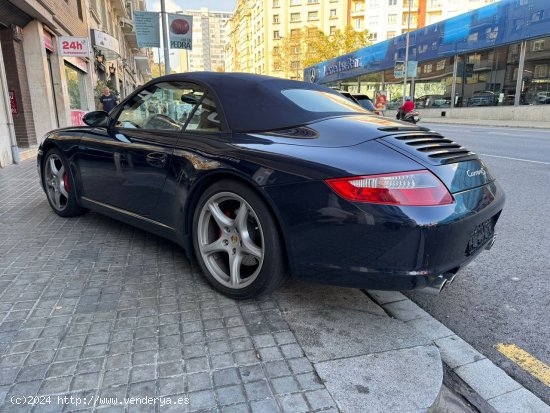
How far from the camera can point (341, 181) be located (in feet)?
7.06

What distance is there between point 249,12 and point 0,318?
107 meters

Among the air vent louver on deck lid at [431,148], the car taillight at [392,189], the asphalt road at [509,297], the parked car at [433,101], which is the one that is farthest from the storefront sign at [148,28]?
the parked car at [433,101]

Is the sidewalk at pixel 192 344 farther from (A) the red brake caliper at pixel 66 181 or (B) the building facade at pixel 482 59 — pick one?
(B) the building facade at pixel 482 59

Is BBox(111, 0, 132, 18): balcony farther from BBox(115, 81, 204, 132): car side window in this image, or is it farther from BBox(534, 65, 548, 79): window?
BBox(115, 81, 204, 132): car side window

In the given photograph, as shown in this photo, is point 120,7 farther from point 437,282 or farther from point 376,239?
point 437,282

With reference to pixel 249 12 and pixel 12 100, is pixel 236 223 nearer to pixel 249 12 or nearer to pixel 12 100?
pixel 12 100

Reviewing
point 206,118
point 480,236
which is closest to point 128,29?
point 206,118

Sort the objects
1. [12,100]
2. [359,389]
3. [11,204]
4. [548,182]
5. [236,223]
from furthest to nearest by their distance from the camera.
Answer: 1. [12,100]
2. [548,182]
3. [11,204]
4. [236,223]
5. [359,389]

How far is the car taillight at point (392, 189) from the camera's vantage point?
2.10m

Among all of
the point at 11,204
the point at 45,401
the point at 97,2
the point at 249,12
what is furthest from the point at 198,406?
the point at 249,12

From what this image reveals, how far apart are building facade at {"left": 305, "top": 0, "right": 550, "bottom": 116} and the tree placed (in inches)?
800

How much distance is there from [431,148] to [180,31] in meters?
11.2

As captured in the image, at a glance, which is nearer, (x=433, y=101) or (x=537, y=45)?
(x=537, y=45)

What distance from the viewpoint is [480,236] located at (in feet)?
8.11
